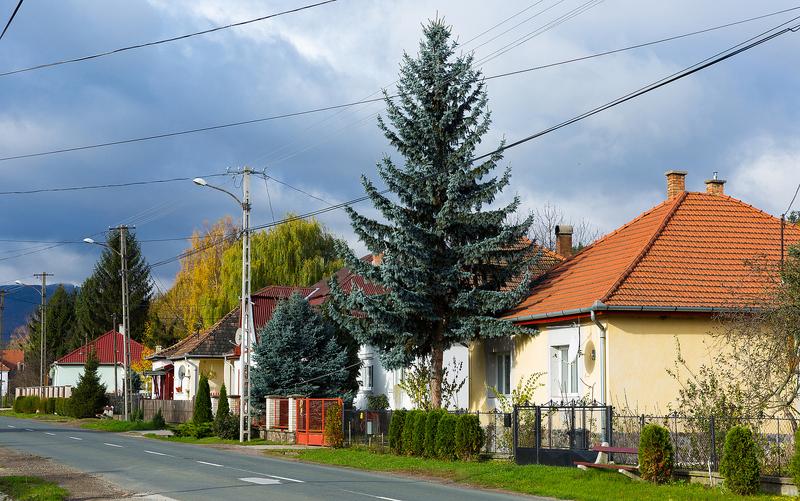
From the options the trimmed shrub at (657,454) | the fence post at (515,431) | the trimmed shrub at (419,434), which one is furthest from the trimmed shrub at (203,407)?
A: the trimmed shrub at (657,454)

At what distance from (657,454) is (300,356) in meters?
21.6

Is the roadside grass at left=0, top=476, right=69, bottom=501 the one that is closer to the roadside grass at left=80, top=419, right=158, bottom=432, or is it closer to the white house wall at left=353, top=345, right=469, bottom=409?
the white house wall at left=353, top=345, right=469, bottom=409

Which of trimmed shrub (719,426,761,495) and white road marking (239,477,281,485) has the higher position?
trimmed shrub (719,426,761,495)

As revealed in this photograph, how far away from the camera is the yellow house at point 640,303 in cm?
2530

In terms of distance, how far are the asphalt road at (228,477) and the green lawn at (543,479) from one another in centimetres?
100

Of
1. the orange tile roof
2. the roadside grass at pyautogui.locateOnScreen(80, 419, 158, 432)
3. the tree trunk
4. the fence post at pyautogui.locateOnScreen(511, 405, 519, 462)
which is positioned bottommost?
the roadside grass at pyautogui.locateOnScreen(80, 419, 158, 432)

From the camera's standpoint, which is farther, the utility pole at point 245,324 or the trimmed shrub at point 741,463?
the utility pole at point 245,324

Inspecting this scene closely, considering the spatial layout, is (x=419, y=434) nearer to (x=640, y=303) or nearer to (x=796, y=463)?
(x=640, y=303)

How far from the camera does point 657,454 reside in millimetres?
19578

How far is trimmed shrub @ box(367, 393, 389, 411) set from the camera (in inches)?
1542

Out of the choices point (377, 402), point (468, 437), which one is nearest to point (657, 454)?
point (468, 437)

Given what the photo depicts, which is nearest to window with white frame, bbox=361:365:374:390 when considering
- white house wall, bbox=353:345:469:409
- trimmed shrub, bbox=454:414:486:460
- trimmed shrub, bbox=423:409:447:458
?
white house wall, bbox=353:345:469:409

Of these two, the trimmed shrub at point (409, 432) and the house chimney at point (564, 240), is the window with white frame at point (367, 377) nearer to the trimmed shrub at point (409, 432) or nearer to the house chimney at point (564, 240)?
the house chimney at point (564, 240)

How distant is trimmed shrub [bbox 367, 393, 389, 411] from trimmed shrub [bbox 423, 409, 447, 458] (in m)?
12.1
